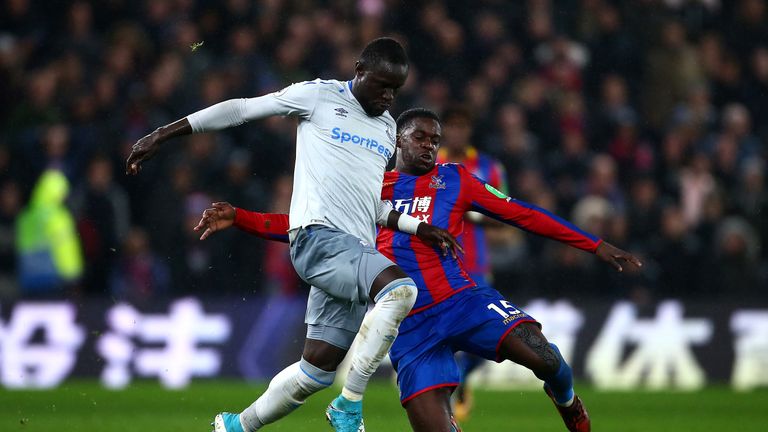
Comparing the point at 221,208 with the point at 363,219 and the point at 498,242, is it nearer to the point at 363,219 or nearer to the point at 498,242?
the point at 363,219

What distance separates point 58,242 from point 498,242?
4628mm

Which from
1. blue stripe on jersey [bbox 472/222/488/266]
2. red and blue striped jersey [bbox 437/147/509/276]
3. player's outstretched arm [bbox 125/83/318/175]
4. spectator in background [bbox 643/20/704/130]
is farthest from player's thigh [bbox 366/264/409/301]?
spectator in background [bbox 643/20/704/130]

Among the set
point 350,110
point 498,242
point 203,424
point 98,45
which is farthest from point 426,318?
point 98,45

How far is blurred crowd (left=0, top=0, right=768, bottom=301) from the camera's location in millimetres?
13703

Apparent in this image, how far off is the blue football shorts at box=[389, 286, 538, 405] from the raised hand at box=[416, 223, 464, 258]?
347mm

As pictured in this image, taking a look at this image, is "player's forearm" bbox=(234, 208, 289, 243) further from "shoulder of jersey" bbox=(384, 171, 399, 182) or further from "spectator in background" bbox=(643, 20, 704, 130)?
"spectator in background" bbox=(643, 20, 704, 130)

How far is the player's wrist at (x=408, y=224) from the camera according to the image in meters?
7.05

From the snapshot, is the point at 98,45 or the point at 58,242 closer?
the point at 58,242

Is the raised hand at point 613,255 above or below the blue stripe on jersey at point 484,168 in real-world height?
above

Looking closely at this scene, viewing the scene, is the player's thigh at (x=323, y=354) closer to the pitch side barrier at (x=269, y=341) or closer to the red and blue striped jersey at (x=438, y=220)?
the red and blue striped jersey at (x=438, y=220)

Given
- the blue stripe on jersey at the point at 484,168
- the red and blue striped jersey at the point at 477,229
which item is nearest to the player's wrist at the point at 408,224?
the red and blue striped jersey at the point at 477,229

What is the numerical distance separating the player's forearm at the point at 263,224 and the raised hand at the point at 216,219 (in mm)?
79

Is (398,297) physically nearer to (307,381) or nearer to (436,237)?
(436,237)

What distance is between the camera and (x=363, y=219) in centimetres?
682
